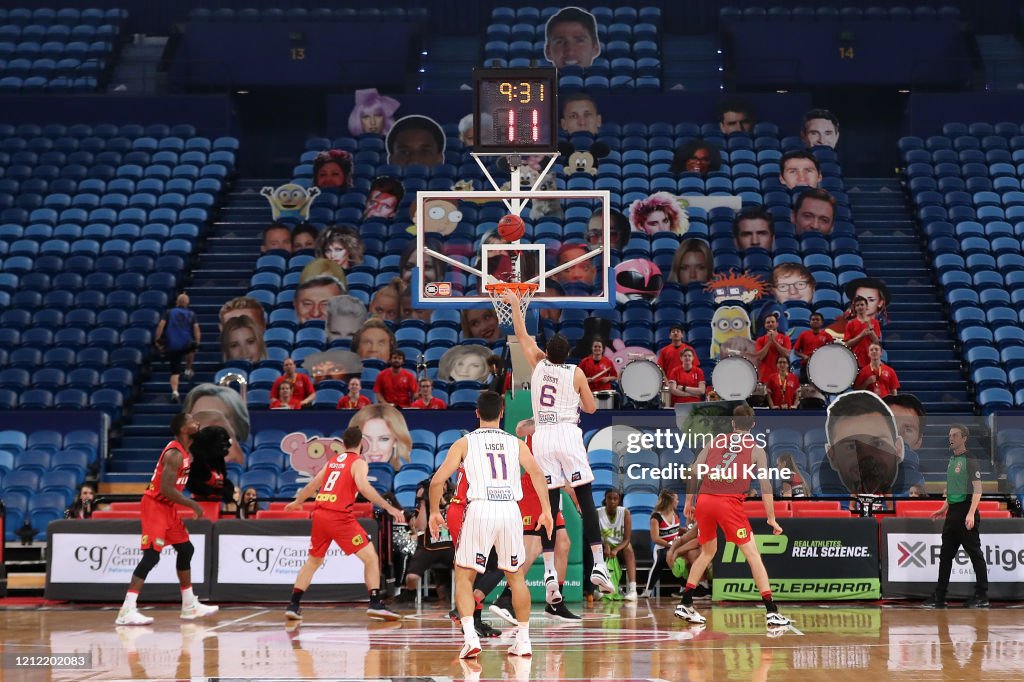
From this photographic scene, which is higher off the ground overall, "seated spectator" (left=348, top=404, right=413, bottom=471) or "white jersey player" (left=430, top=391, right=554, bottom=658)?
"seated spectator" (left=348, top=404, right=413, bottom=471)

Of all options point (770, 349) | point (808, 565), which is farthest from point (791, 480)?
point (770, 349)

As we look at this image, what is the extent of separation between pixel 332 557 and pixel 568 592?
269cm

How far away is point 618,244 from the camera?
2247 centimetres

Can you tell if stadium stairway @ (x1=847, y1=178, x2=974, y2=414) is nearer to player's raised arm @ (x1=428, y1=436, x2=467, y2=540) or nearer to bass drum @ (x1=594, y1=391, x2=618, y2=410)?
bass drum @ (x1=594, y1=391, x2=618, y2=410)

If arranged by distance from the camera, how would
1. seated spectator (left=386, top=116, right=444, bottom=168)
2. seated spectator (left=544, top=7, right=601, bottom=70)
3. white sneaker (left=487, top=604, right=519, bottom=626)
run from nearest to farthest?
white sneaker (left=487, top=604, right=519, bottom=626)
seated spectator (left=386, top=116, right=444, bottom=168)
seated spectator (left=544, top=7, right=601, bottom=70)

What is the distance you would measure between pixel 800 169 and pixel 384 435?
10888 millimetres

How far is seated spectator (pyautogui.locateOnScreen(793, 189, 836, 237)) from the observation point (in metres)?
23.5

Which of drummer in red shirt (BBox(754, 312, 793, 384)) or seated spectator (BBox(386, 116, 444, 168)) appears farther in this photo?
seated spectator (BBox(386, 116, 444, 168))

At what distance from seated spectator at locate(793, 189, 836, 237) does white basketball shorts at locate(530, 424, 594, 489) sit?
12.8 m

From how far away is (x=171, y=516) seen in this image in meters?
13.2

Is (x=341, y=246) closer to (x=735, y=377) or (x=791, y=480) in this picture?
(x=735, y=377)

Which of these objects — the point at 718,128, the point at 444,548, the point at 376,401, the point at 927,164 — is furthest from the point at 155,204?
the point at 927,164

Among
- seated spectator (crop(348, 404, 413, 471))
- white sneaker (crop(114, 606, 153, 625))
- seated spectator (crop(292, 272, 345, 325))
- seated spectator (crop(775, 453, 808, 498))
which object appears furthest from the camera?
seated spectator (crop(292, 272, 345, 325))

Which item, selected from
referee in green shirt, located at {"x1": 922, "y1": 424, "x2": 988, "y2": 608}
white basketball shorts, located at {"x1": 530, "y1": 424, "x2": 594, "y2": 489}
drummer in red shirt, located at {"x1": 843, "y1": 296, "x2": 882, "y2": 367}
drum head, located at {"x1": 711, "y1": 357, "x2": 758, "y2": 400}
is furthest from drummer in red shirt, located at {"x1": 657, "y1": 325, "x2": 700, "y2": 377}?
white basketball shorts, located at {"x1": 530, "y1": 424, "x2": 594, "y2": 489}
